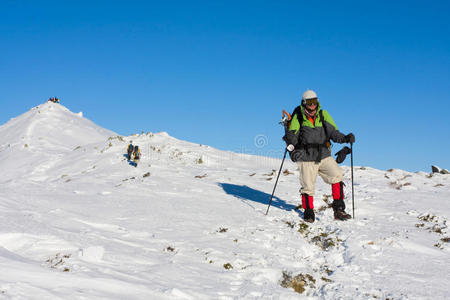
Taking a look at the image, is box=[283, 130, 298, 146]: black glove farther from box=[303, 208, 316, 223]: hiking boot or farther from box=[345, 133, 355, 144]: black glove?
box=[303, 208, 316, 223]: hiking boot

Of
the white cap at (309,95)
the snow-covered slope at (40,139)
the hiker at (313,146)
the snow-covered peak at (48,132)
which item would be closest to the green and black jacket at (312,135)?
the hiker at (313,146)

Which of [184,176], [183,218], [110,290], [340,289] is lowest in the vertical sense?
[110,290]

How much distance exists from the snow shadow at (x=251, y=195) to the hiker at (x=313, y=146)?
1.32 meters

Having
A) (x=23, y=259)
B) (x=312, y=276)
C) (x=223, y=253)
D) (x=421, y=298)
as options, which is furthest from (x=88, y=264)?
(x=421, y=298)

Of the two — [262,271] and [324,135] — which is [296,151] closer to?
[324,135]

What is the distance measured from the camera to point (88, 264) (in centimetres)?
453

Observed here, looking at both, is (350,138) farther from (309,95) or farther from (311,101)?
(309,95)

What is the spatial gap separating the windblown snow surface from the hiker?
0.57 m

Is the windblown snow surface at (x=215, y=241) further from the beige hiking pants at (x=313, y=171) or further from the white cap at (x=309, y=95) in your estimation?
the white cap at (x=309, y=95)

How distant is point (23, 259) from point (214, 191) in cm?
685

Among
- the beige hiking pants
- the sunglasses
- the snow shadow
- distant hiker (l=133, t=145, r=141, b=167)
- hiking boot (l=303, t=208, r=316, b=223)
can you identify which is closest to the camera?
hiking boot (l=303, t=208, r=316, b=223)

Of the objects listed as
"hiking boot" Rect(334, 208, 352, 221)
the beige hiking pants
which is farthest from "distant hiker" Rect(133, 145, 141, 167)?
"hiking boot" Rect(334, 208, 352, 221)

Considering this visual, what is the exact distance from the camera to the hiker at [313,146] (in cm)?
828

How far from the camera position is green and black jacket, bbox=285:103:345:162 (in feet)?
27.2
